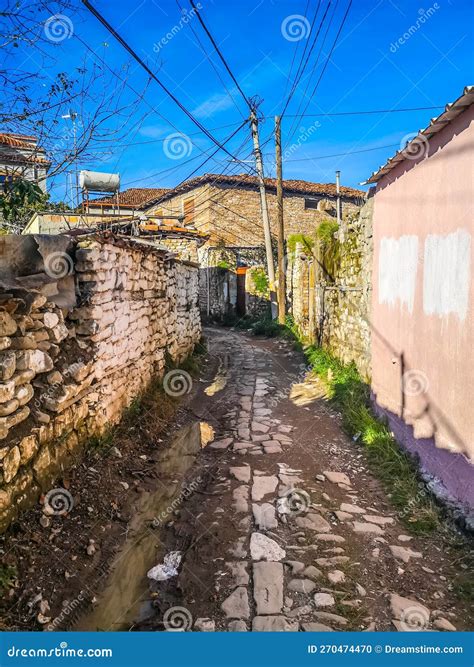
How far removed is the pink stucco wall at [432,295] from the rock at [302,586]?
1.45 m

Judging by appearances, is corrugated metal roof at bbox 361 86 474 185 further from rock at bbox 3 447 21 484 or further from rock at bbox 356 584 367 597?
rock at bbox 3 447 21 484

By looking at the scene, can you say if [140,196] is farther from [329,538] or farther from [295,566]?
[295,566]

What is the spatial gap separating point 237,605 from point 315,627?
1.59 feet

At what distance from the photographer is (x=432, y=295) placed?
412 centimetres

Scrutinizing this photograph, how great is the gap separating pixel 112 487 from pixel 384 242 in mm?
4280

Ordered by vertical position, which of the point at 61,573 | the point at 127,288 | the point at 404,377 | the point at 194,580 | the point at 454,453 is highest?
the point at 127,288

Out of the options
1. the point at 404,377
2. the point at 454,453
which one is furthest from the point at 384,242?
the point at 454,453

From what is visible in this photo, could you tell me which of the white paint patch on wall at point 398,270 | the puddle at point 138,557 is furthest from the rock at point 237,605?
the white paint patch on wall at point 398,270

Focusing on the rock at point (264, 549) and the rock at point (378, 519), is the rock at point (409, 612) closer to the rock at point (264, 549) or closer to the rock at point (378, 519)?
the rock at point (264, 549)

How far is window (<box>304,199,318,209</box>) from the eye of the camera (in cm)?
2437

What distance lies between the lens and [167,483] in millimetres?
4441

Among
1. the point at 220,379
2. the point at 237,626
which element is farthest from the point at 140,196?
the point at 237,626

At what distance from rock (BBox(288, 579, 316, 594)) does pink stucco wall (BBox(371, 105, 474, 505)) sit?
4.77 ft

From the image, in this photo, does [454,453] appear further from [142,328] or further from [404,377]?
[142,328]
